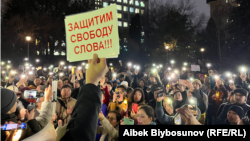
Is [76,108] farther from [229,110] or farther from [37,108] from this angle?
[229,110]

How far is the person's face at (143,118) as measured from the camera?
13.5ft

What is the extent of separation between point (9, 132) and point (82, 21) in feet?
5.18

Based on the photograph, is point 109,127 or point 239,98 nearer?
point 109,127

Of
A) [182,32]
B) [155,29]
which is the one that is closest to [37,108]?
[182,32]

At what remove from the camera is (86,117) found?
1.41 meters

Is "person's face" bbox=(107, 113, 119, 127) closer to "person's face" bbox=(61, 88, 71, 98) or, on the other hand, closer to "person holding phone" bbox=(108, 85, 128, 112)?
"person holding phone" bbox=(108, 85, 128, 112)

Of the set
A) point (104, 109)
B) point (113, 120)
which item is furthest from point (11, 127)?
point (104, 109)

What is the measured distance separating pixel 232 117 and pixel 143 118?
6.96ft

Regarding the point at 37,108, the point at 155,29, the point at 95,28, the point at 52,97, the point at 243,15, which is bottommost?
the point at 37,108

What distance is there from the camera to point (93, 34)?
103 inches

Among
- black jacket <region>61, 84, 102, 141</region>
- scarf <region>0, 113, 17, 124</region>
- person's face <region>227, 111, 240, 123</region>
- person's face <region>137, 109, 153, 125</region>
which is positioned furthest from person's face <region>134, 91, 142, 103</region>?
black jacket <region>61, 84, 102, 141</region>

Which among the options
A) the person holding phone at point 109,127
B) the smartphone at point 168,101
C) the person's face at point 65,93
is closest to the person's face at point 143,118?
the person holding phone at point 109,127

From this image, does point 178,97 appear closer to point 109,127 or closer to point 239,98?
point 239,98

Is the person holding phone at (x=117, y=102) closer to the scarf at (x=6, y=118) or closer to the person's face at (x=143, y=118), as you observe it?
the person's face at (x=143, y=118)
